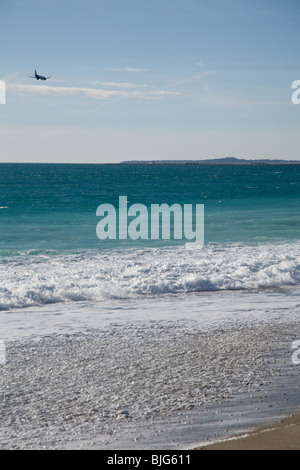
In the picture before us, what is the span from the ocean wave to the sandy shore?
22.3 ft

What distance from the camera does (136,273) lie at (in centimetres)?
1343

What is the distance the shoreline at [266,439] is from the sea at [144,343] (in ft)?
0.69

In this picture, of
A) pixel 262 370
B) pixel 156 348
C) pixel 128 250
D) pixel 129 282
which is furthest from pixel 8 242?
pixel 262 370

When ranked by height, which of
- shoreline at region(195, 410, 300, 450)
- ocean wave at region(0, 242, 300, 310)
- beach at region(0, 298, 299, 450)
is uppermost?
ocean wave at region(0, 242, 300, 310)

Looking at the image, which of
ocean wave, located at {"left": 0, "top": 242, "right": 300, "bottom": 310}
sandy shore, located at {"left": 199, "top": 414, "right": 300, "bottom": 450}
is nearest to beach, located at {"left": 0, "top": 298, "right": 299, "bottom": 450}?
sandy shore, located at {"left": 199, "top": 414, "right": 300, "bottom": 450}

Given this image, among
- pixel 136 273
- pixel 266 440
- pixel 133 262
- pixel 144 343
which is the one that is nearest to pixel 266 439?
pixel 266 440

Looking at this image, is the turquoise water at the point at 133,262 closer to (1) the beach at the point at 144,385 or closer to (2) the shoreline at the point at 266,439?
(1) the beach at the point at 144,385

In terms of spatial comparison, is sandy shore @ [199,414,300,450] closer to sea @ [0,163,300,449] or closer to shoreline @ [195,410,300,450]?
shoreline @ [195,410,300,450]

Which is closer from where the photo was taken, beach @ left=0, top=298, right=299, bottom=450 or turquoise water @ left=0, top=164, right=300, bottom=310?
beach @ left=0, top=298, right=299, bottom=450

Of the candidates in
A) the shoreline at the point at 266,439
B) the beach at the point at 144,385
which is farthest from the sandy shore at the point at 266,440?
the beach at the point at 144,385

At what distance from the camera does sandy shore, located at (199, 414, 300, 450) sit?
4586mm

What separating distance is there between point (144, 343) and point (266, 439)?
11.5 ft
